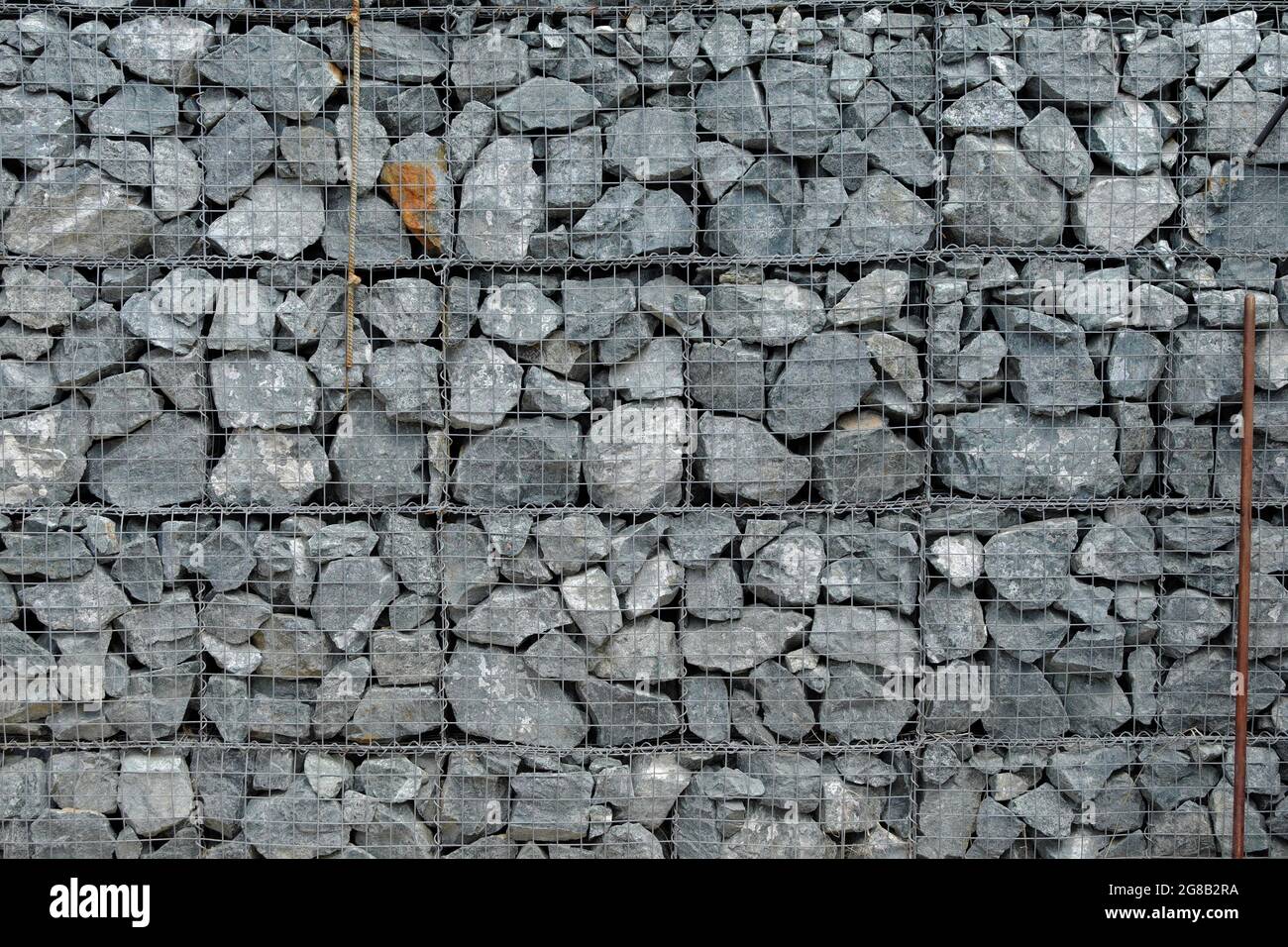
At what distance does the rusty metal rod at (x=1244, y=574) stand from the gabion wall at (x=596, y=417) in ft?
0.36

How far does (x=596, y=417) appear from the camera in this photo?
370cm

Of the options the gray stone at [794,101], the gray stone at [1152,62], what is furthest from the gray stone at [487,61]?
the gray stone at [1152,62]

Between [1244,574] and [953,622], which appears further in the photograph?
[953,622]

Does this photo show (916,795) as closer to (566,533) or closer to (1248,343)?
(566,533)

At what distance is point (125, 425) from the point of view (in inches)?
145

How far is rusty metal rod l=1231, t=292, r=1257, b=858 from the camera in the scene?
11.8ft

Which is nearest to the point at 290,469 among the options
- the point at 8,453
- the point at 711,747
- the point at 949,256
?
the point at 8,453

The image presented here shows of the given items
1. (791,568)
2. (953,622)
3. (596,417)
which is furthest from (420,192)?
(953,622)

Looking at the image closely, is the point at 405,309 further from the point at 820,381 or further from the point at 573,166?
the point at 820,381

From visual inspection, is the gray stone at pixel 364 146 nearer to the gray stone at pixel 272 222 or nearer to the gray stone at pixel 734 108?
the gray stone at pixel 272 222

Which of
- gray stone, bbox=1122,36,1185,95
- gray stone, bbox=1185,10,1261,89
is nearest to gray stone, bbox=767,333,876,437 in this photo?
gray stone, bbox=1122,36,1185,95

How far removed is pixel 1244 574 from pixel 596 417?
7.73 feet

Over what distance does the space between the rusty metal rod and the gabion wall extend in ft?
0.36

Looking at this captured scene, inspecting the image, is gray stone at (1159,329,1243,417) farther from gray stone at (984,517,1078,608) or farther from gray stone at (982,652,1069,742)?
gray stone at (982,652,1069,742)
